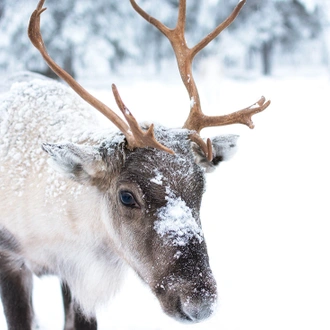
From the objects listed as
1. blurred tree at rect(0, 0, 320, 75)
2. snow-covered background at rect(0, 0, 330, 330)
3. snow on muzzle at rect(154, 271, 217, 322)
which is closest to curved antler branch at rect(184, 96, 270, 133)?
snow on muzzle at rect(154, 271, 217, 322)

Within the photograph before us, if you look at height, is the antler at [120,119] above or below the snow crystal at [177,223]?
above

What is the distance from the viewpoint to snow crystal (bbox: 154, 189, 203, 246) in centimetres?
254

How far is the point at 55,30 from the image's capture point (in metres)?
20.5

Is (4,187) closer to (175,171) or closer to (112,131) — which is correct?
(112,131)

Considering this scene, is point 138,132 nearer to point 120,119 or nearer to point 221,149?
point 120,119

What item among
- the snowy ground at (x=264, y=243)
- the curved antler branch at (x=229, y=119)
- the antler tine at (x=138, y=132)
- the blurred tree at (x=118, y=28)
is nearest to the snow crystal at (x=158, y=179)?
the antler tine at (x=138, y=132)

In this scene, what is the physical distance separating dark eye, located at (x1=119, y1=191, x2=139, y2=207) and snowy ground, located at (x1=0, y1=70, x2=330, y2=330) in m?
0.55

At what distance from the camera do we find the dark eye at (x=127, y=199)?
272 cm

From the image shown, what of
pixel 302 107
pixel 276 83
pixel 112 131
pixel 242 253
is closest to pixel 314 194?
pixel 242 253

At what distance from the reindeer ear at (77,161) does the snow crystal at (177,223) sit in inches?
20.3

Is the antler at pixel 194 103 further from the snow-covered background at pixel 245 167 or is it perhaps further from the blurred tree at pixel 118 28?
the blurred tree at pixel 118 28

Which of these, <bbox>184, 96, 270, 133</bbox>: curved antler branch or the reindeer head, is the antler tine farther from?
<bbox>184, 96, 270, 133</bbox>: curved antler branch

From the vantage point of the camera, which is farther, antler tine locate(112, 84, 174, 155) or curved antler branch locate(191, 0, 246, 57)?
curved antler branch locate(191, 0, 246, 57)

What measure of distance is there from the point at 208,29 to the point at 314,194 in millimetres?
16616
